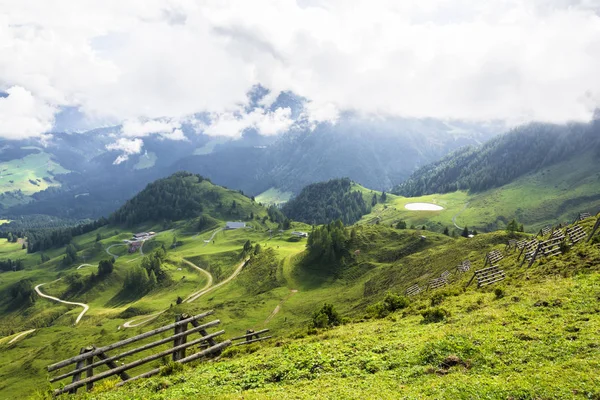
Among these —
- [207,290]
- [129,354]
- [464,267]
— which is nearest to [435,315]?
[129,354]

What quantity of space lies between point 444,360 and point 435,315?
12766mm

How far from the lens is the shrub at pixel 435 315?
111 ft

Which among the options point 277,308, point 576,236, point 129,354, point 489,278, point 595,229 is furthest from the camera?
point 277,308

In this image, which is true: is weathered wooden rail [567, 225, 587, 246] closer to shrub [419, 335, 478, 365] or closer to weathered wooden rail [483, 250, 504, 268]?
weathered wooden rail [483, 250, 504, 268]

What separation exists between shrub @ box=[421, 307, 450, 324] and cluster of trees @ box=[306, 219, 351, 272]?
376 ft

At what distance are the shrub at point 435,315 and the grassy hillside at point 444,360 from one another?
187 millimetres

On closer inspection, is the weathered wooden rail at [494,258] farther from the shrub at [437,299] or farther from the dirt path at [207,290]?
the dirt path at [207,290]

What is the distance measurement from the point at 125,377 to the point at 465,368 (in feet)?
77.6

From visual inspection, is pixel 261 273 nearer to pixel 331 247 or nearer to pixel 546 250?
pixel 331 247

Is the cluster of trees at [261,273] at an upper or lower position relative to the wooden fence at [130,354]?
lower

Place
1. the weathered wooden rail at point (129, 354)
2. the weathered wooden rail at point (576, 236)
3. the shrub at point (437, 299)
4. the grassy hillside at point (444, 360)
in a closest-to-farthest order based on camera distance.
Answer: the grassy hillside at point (444, 360) < the weathered wooden rail at point (129, 354) < the shrub at point (437, 299) < the weathered wooden rail at point (576, 236)

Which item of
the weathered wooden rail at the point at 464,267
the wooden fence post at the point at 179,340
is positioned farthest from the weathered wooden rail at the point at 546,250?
the wooden fence post at the point at 179,340

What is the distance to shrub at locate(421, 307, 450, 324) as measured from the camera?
111 feet

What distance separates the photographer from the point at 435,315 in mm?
34438
